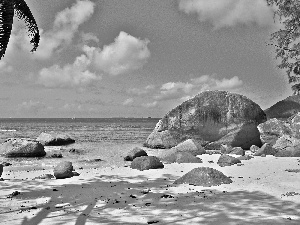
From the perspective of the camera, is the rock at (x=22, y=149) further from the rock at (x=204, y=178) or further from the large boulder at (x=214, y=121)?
the rock at (x=204, y=178)

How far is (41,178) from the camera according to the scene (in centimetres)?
1202

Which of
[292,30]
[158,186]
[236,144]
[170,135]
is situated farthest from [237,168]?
[170,135]

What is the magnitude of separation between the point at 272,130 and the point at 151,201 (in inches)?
714

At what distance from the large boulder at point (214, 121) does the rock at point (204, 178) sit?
559 inches

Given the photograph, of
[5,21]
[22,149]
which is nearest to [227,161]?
[5,21]

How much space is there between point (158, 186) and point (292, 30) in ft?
36.8

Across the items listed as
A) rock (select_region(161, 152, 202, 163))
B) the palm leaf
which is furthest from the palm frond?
rock (select_region(161, 152, 202, 163))

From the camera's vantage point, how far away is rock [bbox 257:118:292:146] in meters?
23.4

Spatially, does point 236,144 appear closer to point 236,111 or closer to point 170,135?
point 236,111

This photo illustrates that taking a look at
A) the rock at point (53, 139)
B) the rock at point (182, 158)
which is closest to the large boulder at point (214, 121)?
the rock at point (182, 158)

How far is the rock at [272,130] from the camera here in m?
23.4

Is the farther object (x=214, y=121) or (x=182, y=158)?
(x=214, y=121)

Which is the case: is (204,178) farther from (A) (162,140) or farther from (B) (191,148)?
(A) (162,140)

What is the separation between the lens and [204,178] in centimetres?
979
